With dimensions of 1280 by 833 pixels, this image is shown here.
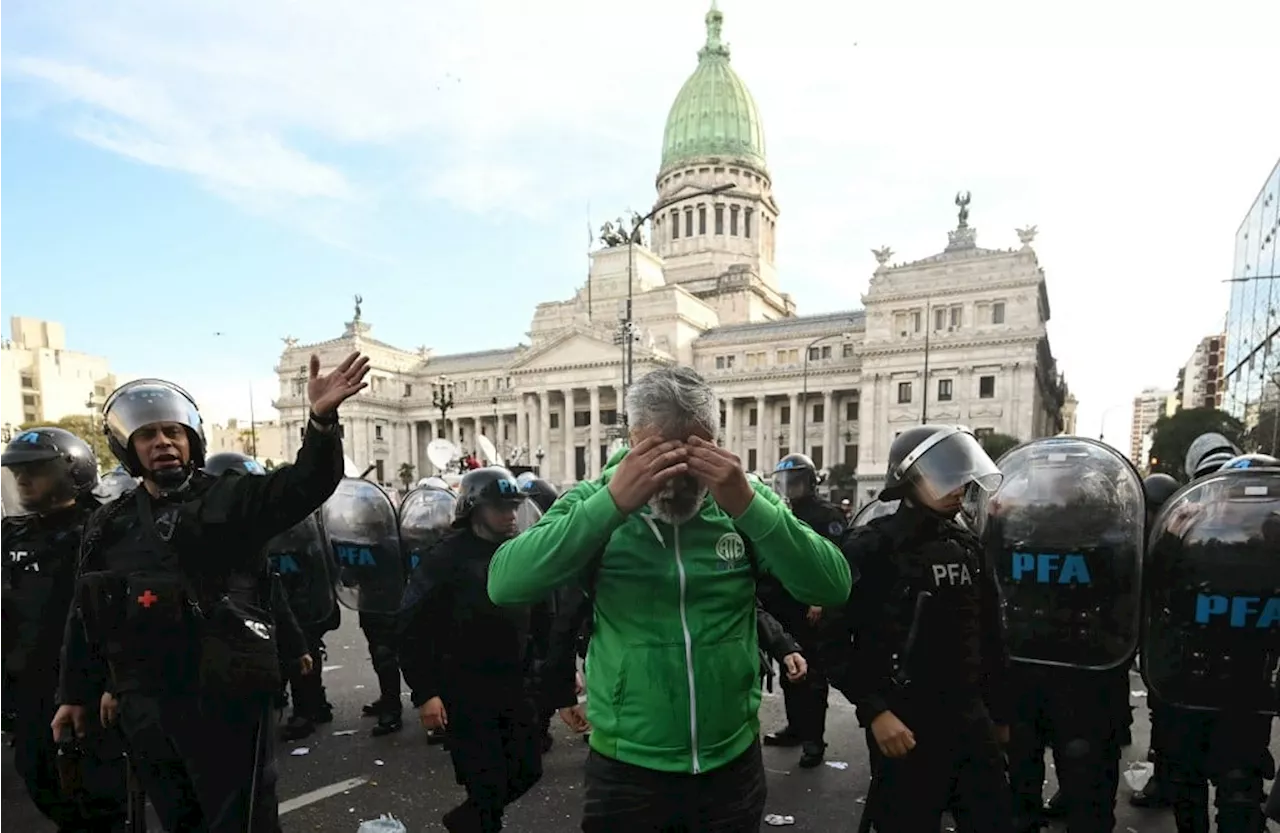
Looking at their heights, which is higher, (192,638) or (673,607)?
(673,607)

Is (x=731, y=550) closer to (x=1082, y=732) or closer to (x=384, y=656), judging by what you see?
(x=1082, y=732)

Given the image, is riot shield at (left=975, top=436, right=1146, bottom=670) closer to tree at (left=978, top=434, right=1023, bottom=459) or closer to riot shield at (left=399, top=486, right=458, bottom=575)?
riot shield at (left=399, top=486, right=458, bottom=575)

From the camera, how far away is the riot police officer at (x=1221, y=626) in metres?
2.88

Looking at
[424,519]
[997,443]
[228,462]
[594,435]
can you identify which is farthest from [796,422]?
[228,462]

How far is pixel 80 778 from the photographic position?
3.09 m

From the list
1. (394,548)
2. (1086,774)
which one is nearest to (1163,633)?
(1086,774)

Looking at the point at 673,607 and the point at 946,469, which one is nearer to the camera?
the point at 673,607

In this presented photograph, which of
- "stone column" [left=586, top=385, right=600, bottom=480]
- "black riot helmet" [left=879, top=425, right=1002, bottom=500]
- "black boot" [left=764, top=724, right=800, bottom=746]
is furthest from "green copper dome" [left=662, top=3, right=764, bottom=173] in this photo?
"black riot helmet" [left=879, top=425, right=1002, bottom=500]

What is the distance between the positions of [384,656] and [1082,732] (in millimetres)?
4933

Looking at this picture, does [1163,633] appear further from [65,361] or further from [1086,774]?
[65,361]

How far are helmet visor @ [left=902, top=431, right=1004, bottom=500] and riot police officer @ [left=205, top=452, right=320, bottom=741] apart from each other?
2576 mm

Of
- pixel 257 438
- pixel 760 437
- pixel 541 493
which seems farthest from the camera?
pixel 257 438

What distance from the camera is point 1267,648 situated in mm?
2891

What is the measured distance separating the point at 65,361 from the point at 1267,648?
100.0 m
